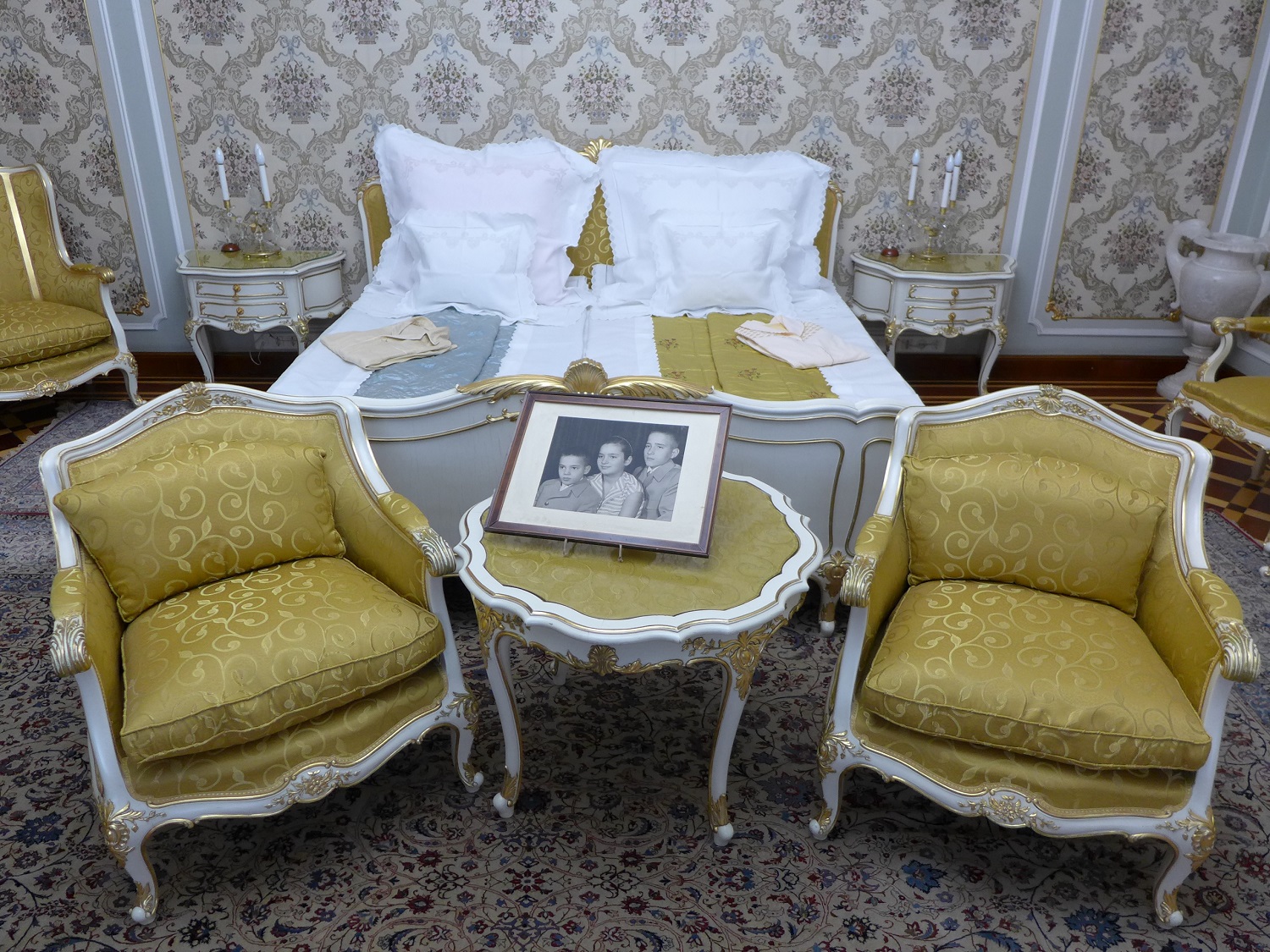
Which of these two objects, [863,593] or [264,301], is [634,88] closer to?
[264,301]

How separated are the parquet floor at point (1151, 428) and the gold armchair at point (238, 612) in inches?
93.2

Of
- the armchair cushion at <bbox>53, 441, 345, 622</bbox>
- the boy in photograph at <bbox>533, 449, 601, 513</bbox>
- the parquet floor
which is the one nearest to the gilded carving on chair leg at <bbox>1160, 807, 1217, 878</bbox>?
the boy in photograph at <bbox>533, 449, 601, 513</bbox>

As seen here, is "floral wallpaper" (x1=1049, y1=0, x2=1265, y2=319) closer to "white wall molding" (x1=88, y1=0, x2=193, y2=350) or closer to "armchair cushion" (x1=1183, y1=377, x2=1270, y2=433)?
"armchair cushion" (x1=1183, y1=377, x2=1270, y2=433)

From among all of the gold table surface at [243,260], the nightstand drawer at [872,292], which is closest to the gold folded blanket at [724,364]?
the nightstand drawer at [872,292]

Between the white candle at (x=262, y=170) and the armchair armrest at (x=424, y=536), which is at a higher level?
the white candle at (x=262, y=170)

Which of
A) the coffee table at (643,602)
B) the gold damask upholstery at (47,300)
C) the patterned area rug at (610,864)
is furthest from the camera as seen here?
the gold damask upholstery at (47,300)

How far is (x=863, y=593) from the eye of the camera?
1900 mm

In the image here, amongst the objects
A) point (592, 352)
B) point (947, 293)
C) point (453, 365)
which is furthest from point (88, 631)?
point (947, 293)

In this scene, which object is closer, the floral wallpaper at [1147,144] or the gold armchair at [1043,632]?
the gold armchair at [1043,632]

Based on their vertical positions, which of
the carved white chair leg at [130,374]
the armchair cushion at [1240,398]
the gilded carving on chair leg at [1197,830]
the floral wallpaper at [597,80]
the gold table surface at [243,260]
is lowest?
the gilded carving on chair leg at [1197,830]

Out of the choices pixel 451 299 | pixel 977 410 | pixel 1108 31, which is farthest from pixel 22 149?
pixel 1108 31

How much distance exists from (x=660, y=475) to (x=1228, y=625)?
3.74 ft

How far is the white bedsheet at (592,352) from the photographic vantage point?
282 centimetres

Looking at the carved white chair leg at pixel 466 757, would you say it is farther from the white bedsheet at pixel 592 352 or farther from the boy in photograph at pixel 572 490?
the white bedsheet at pixel 592 352
